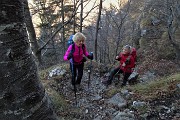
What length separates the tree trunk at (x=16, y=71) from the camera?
1.42 meters

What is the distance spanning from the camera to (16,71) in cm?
147

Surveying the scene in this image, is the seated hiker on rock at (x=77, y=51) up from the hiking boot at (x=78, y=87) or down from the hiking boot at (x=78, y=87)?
up

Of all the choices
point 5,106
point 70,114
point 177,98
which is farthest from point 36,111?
point 177,98

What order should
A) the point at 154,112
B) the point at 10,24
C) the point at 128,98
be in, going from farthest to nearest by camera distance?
the point at 128,98
the point at 154,112
the point at 10,24

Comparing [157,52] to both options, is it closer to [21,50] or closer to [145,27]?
[145,27]

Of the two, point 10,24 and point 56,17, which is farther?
A: point 56,17

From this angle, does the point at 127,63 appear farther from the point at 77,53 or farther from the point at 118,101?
the point at 77,53

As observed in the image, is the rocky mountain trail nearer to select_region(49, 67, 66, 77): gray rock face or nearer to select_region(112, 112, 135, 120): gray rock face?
select_region(112, 112, 135, 120): gray rock face

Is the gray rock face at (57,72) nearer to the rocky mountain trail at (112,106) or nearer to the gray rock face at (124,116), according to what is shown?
the rocky mountain trail at (112,106)

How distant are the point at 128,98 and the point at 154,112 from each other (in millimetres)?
1144

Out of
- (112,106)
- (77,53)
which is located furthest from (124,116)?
(77,53)

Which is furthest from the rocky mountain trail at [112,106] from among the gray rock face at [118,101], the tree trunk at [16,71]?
the tree trunk at [16,71]

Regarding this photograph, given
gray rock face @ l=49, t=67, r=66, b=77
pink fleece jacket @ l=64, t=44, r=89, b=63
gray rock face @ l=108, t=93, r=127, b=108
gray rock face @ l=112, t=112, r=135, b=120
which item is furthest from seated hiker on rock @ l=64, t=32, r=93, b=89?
gray rock face @ l=49, t=67, r=66, b=77

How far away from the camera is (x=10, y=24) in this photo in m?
1.43
